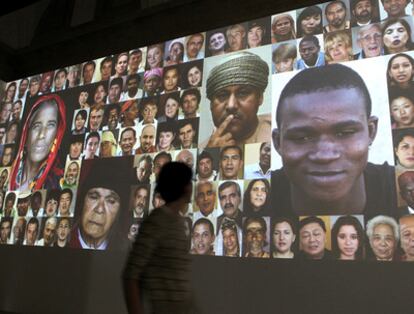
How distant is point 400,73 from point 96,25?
3.87 m

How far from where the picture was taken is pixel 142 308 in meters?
1.16

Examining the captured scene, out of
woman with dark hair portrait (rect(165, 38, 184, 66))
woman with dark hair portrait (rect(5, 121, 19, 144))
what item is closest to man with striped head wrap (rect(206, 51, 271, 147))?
woman with dark hair portrait (rect(165, 38, 184, 66))

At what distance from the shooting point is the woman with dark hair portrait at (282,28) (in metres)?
3.60

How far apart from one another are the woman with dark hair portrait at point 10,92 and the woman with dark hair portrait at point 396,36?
16.3ft

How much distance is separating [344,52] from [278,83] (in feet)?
2.03

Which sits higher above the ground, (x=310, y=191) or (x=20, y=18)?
A: (x=20, y=18)

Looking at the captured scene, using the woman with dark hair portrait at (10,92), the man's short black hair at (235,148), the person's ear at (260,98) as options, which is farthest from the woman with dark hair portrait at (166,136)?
the woman with dark hair portrait at (10,92)

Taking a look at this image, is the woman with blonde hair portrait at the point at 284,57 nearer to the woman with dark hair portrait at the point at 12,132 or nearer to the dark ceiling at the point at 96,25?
the dark ceiling at the point at 96,25

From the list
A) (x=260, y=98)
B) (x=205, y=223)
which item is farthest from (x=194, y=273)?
(x=260, y=98)

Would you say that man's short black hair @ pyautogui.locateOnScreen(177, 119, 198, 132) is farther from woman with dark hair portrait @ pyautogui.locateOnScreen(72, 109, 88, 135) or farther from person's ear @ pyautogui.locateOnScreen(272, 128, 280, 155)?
woman with dark hair portrait @ pyautogui.locateOnScreen(72, 109, 88, 135)

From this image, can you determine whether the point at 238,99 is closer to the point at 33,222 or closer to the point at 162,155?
A: the point at 162,155

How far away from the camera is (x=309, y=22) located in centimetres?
353

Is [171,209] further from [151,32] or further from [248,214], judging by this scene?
[151,32]

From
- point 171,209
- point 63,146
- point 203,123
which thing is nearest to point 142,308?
point 171,209
